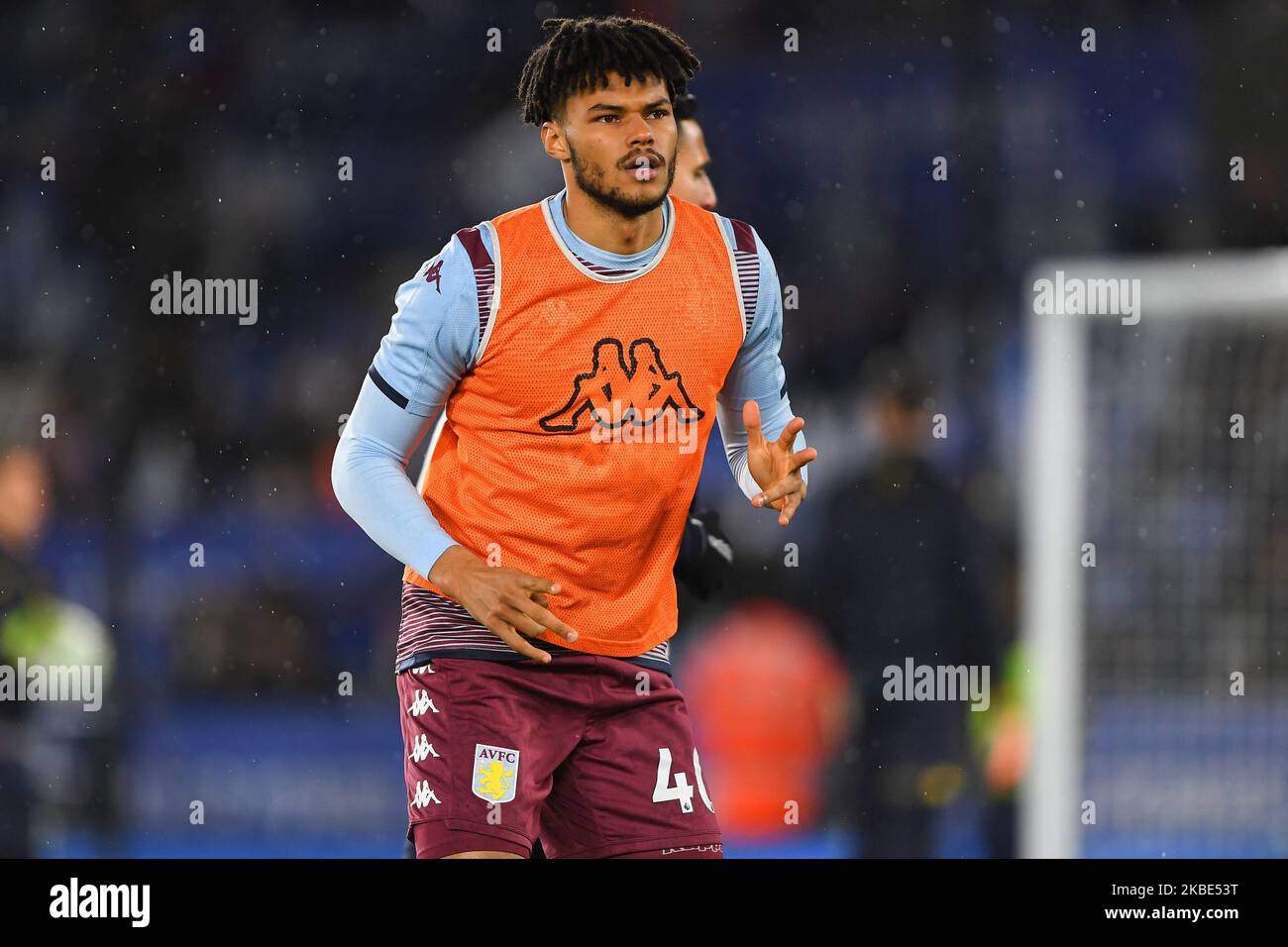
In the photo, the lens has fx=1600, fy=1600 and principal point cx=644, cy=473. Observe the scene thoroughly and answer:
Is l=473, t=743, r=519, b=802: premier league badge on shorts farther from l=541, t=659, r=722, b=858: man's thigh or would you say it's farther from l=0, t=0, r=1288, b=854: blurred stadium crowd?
l=0, t=0, r=1288, b=854: blurred stadium crowd

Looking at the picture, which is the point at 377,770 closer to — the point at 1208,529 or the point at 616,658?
the point at 1208,529

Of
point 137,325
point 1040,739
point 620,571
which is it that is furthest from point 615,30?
point 137,325

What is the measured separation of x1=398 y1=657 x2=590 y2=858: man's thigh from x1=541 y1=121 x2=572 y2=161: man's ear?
32.9 inches

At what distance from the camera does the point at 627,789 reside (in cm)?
256

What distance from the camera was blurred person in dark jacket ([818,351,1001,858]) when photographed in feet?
15.6

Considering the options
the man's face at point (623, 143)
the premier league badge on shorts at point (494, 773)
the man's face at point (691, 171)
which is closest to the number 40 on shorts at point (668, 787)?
the premier league badge on shorts at point (494, 773)
